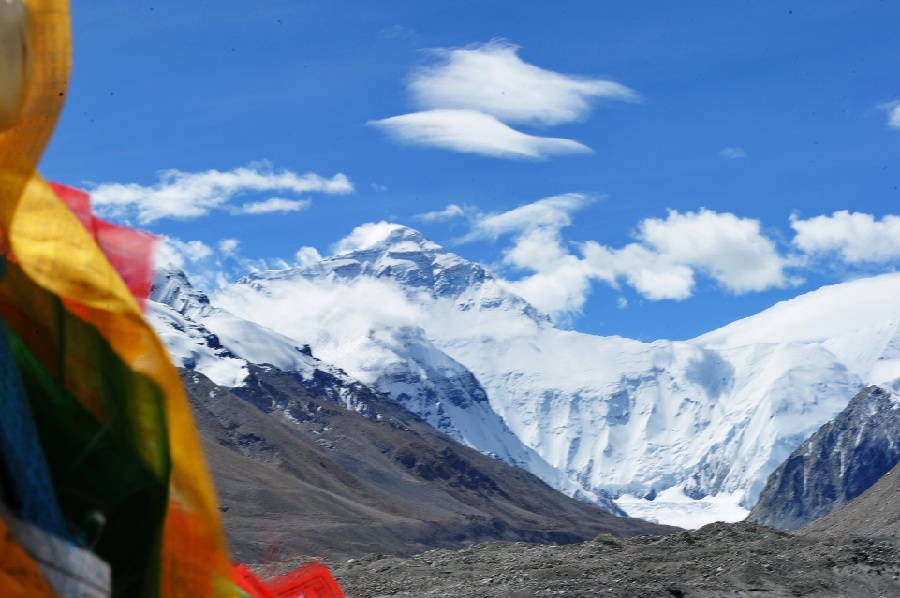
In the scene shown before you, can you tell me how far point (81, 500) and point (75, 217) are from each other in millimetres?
708

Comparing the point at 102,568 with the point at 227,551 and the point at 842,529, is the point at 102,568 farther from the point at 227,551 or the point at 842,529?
the point at 842,529

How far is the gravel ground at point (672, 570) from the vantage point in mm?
21328

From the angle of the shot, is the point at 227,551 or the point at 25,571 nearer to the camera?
the point at 25,571

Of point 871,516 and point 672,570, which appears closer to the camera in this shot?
point 672,570

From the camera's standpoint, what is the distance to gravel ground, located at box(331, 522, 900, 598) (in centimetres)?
2133

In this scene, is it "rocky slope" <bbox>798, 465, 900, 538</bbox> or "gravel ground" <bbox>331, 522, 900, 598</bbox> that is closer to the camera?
"gravel ground" <bbox>331, 522, 900, 598</bbox>

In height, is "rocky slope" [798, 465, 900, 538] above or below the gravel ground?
above

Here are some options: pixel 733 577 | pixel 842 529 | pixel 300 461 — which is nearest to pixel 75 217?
pixel 733 577

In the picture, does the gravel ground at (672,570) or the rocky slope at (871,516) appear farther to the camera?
the rocky slope at (871,516)

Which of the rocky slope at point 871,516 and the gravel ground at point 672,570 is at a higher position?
the rocky slope at point 871,516

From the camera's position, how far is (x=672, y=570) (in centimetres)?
2245

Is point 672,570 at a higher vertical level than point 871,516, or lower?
lower

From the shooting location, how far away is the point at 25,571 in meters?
3.04

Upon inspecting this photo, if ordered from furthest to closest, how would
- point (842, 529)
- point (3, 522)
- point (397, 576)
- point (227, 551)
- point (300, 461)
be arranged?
1. point (300, 461)
2. point (842, 529)
3. point (397, 576)
4. point (227, 551)
5. point (3, 522)
